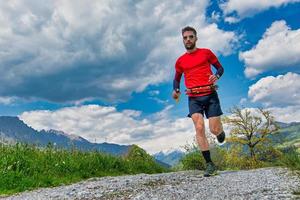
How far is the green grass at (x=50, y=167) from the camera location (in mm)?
12479

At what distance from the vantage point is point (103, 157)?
1761 cm

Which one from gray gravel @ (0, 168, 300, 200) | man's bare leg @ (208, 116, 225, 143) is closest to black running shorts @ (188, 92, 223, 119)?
man's bare leg @ (208, 116, 225, 143)

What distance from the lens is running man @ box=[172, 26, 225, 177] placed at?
1148 cm

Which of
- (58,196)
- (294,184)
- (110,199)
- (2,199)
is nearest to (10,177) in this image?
(2,199)

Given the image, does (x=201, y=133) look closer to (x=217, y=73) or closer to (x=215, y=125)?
(x=215, y=125)

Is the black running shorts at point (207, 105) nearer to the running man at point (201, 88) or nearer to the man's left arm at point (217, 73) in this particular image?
the running man at point (201, 88)

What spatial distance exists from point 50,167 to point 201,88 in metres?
6.36

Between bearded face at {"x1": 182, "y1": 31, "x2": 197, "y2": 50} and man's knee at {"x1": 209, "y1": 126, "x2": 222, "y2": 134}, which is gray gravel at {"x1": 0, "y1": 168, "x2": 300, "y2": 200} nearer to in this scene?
man's knee at {"x1": 209, "y1": 126, "x2": 222, "y2": 134}

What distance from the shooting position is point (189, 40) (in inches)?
461

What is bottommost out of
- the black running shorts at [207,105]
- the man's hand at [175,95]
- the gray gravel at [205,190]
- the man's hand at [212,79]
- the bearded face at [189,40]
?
the gray gravel at [205,190]

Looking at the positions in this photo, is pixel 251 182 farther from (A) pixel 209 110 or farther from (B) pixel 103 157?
(B) pixel 103 157

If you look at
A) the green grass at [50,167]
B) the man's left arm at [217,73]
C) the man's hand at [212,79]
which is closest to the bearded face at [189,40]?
the man's left arm at [217,73]

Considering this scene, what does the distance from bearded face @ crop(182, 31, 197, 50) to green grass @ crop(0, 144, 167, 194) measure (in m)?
5.60

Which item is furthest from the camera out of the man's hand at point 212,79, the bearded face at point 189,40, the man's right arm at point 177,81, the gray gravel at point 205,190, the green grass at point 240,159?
the man's right arm at point 177,81
